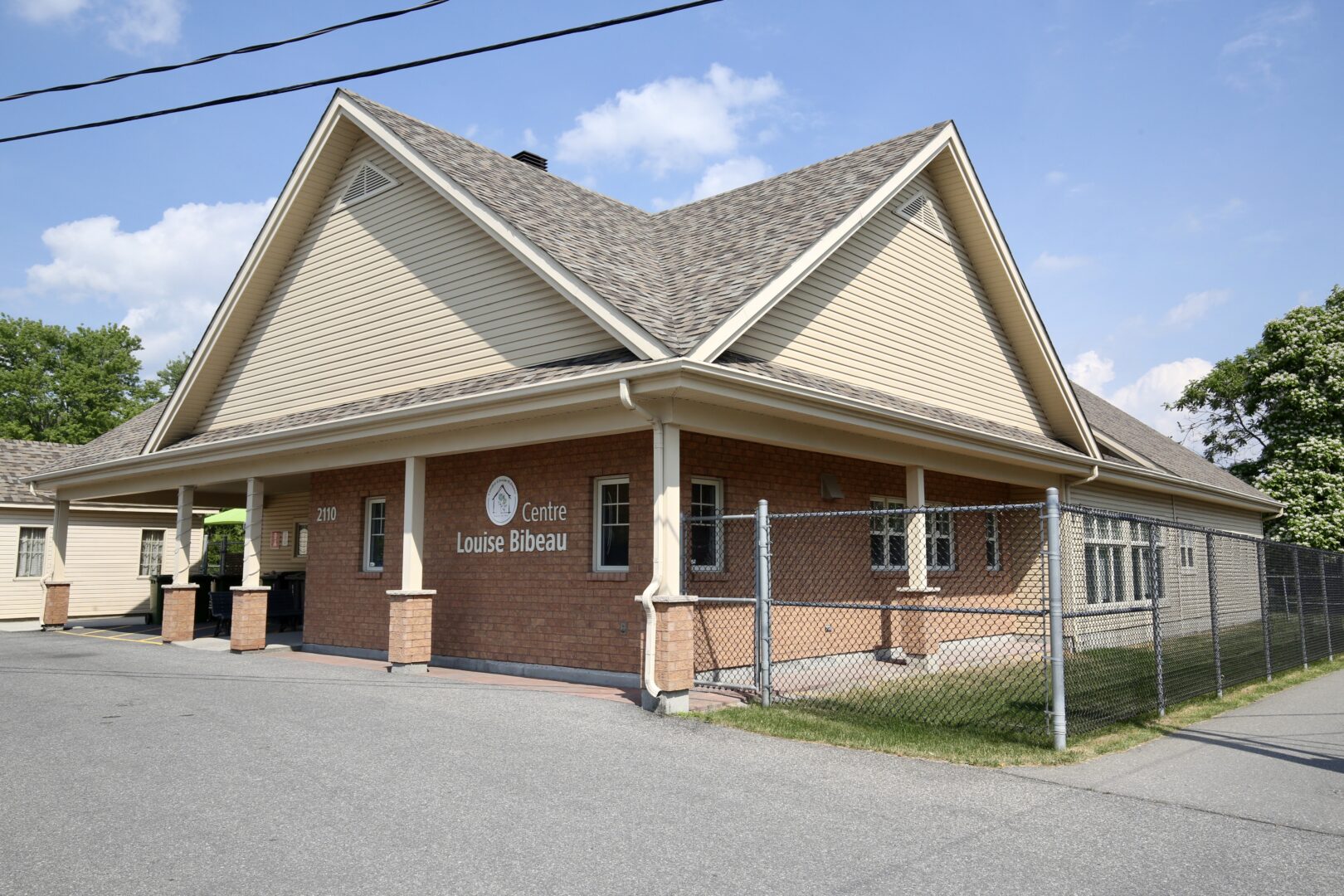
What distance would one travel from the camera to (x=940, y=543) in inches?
634

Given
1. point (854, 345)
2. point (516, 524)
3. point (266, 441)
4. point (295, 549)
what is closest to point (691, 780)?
point (516, 524)

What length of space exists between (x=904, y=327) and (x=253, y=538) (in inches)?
414

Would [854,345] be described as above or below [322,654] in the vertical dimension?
above

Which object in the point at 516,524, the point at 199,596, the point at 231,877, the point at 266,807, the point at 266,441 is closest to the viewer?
the point at 231,877

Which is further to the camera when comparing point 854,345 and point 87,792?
point 854,345

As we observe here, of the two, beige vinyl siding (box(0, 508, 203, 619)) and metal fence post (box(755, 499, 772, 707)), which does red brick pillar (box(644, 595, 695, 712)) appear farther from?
beige vinyl siding (box(0, 508, 203, 619))

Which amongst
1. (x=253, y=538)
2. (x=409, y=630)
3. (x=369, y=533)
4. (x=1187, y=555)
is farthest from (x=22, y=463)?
(x=1187, y=555)

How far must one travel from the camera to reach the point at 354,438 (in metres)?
13.5

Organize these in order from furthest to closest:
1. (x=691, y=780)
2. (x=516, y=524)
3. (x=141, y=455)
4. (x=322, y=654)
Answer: (x=141, y=455), (x=322, y=654), (x=516, y=524), (x=691, y=780)

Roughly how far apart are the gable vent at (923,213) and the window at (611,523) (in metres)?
6.32

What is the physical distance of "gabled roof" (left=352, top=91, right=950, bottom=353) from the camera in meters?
11.6

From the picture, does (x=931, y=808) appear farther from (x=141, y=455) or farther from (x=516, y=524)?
(x=141, y=455)

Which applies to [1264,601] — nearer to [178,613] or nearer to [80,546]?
[178,613]

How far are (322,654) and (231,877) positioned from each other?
1147 cm
